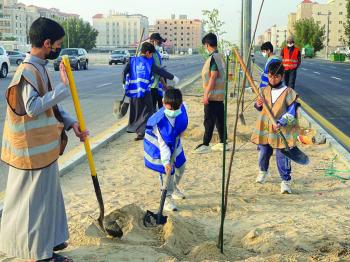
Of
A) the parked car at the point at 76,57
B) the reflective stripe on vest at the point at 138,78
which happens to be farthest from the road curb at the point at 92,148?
the parked car at the point at 76,57

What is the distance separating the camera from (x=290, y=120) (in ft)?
17.3

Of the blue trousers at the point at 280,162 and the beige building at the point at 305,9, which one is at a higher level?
the beige building at the point at 305,9

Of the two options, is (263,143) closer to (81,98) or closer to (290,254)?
(290,254)

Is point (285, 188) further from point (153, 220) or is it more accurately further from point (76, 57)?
point (76, 57)

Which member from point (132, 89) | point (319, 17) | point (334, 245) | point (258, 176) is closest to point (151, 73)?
point (132, 89)

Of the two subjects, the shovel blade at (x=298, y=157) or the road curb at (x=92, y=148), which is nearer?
the shovel blade at (x=298, y=157)

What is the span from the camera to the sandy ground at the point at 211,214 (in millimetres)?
3865

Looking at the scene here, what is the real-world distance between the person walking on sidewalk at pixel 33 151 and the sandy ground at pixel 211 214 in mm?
546

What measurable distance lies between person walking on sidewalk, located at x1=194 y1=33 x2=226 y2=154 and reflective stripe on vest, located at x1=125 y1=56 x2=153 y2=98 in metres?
1.01

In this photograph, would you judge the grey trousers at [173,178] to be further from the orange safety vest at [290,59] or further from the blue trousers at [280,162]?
the orange safety vest at [290,59]

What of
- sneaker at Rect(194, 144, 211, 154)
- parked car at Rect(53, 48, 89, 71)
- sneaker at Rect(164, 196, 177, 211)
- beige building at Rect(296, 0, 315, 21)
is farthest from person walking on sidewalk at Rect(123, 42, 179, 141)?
beige building at Rect(296, 0, 315, 21)

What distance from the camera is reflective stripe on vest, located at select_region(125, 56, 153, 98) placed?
26.6 ft

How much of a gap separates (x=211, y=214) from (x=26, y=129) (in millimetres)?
2276

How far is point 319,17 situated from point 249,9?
158 m
